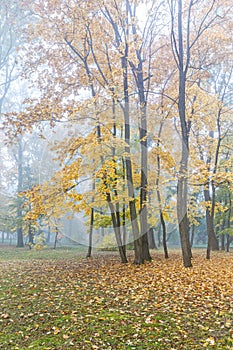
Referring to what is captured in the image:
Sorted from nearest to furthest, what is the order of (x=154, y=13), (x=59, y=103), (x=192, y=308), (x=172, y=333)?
1. (x=172, y=333)
2. (x=192, y=308)
3. (x=59, y=103)
4. (x=154, y=13)

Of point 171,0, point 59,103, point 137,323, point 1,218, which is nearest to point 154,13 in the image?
point 171,0

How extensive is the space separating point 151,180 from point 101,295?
22.9 ft

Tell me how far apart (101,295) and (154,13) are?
31.5 ft

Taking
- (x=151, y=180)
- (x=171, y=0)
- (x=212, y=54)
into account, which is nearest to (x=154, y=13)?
(x=171, y=0)

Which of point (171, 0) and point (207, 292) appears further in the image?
point (171, 0)

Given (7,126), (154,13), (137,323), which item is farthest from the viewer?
(154,13)

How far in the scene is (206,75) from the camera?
12.8 m

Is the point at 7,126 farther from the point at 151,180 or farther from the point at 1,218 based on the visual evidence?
the point at 1,218

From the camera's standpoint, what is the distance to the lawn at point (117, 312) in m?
3.83

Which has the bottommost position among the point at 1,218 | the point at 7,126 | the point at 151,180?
the point at 1,218

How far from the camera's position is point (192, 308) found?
5.10 metres

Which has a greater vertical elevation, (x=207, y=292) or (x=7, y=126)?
(x=7, y=126)

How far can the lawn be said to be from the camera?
12.6ft

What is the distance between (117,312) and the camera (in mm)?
4891
